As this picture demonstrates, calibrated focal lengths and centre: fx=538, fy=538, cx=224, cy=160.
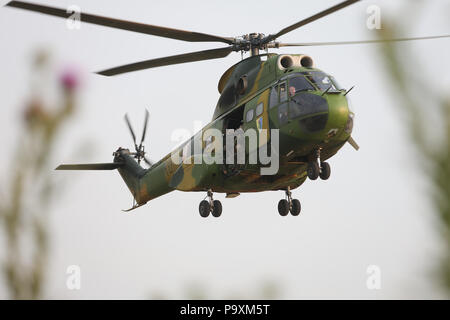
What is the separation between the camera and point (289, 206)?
15.5 meters

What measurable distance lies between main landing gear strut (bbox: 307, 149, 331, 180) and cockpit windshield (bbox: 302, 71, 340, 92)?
5.04ft

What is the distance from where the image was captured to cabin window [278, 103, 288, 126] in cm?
1259

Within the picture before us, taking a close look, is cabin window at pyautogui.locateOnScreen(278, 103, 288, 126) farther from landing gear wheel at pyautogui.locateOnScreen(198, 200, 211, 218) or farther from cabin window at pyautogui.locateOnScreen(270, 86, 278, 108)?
landing gear wheel at pyautogui.locateOnScreen(198, 200, 211, 218)

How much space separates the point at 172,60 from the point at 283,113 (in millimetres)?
3394

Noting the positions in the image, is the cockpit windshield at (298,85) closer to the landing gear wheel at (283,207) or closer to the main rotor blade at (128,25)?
the main rotor blade at (128,25)

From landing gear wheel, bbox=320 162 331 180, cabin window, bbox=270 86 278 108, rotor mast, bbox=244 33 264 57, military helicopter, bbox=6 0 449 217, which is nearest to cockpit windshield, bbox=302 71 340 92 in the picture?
military helicopter, bbox=6 0 449 217

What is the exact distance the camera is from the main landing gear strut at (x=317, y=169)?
12898 mm

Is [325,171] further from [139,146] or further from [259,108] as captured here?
[139,146]

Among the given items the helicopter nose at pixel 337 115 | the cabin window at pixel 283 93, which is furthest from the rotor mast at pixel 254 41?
the helicopter nose at pixel 337 115

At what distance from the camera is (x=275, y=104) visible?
42.3ft

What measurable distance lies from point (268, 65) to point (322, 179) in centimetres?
323

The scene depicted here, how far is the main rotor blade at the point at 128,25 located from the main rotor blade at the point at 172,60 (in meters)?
0.44
